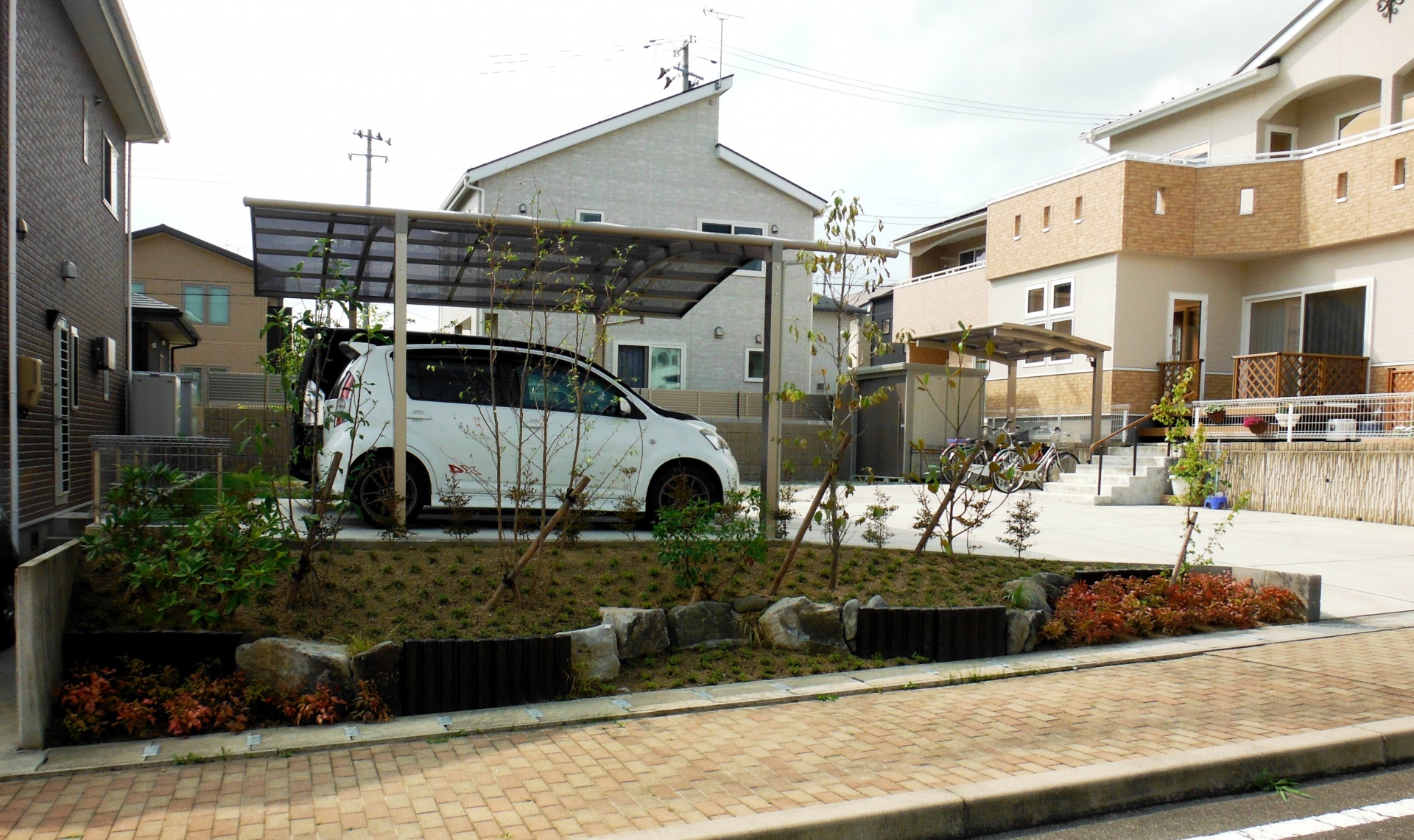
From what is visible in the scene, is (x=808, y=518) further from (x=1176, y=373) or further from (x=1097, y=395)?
(x=1176, y=373)

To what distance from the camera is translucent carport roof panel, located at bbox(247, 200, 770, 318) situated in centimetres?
781

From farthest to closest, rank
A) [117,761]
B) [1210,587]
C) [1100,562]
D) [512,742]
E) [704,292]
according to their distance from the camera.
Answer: [704,292] < [1100,562] < [1210,587] < [512,742] < [117,761]

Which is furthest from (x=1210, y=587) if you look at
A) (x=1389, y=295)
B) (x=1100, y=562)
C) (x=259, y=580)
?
(x=1389, y=295)

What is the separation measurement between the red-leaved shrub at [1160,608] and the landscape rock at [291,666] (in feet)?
14.6

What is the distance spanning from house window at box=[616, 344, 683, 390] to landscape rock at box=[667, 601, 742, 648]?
55.2ft

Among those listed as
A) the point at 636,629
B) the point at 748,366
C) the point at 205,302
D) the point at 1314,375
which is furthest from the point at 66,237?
the point at 205,302

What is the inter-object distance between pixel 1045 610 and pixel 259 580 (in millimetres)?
4903

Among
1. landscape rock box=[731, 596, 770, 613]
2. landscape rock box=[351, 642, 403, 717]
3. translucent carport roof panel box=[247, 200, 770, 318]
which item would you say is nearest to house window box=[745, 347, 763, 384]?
translucent carport roof panel box=[247, 200, 770, 318]

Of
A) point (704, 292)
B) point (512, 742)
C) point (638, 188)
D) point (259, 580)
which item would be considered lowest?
point (512, 742)

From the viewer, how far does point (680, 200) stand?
23.6 m

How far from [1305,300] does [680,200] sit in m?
Result: 13.6

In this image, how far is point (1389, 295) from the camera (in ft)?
56.6

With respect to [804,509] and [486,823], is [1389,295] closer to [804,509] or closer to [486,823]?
[804,509]

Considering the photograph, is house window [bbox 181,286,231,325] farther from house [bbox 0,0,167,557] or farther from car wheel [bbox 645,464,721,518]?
car wheel [bbox 645,464,721,518]
